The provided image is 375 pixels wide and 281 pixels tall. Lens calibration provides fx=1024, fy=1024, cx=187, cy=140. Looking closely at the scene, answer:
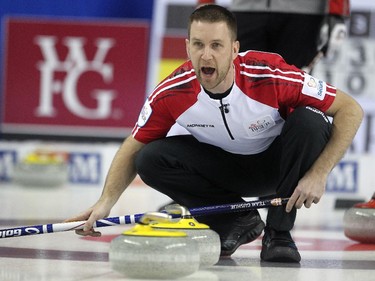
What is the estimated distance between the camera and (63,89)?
8320mm

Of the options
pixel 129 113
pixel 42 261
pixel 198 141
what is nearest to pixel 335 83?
pixel 129 113

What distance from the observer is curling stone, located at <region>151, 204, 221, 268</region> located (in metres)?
2.82

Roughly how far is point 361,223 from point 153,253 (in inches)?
59.6

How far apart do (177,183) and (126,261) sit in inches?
37.5

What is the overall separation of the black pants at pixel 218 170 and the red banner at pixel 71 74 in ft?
15.3

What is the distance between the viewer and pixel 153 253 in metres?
2.55

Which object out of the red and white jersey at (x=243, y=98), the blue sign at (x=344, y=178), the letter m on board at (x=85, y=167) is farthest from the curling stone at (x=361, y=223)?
the letter m on board at (x=85, y=167)

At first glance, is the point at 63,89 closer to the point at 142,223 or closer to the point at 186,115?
the point at 186,115

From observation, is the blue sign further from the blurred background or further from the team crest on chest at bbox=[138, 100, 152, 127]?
the team crest on chest at bbox=[138, 100, 152, 127]

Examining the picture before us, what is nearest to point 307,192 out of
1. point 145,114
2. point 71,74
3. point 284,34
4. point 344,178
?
point 145,114

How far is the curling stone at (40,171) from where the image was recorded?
24.7 feet

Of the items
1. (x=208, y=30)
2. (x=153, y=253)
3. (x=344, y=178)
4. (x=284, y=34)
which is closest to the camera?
(x=153, y=253)

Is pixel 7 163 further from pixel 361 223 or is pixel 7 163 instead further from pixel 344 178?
pixel 361 223

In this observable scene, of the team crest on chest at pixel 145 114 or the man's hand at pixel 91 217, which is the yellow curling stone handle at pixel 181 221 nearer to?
the man's hand at pixel 91 217
